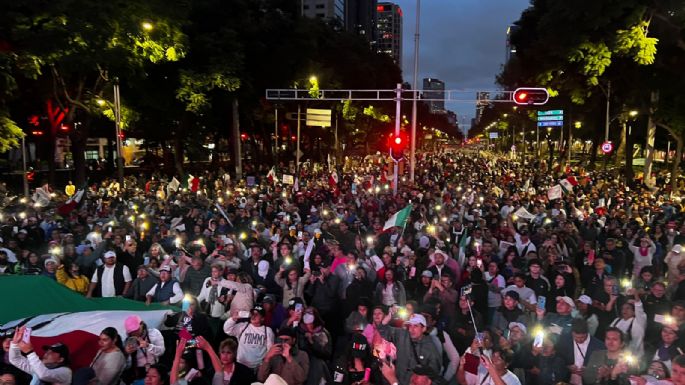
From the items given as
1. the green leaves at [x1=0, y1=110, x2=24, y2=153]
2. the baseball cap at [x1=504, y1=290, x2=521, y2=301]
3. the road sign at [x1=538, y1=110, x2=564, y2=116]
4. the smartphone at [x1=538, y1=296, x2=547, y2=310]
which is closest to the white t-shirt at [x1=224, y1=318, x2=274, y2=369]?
the baseball cap at [x1=504, y1=290, x2=521, y2=301]

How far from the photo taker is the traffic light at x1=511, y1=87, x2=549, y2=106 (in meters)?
21.2

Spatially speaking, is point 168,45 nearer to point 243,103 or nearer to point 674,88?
point 243,103

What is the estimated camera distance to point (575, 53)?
22.3 m

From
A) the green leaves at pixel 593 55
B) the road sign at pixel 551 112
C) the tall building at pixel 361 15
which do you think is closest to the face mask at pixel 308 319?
the green leaves at pixel 593 55

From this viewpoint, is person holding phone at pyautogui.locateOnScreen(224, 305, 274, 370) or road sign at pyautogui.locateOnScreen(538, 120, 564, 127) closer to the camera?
person holding phone at pyautogui.locateOnScreen(224, 305, 274, 370)

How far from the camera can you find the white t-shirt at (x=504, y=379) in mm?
5328

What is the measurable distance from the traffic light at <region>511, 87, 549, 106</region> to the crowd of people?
6779 millimetres

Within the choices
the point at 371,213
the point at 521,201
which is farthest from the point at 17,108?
the point at 521,201

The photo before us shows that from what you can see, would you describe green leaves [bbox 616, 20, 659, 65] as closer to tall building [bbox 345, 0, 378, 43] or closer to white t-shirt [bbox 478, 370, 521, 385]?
white t-shirt [bbox 478, 370, 521, 385]

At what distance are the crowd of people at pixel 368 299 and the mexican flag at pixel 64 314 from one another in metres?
0.40

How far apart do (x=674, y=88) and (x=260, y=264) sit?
24791 millimetres

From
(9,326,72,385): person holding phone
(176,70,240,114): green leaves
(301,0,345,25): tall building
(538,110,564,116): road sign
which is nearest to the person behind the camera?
(9,326,72,385): person holding phone

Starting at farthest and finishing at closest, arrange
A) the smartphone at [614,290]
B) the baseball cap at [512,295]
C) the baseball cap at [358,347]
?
the smartphone at [614,290]
the baseball cap at [512,295]
the baseball cap at [358,347]

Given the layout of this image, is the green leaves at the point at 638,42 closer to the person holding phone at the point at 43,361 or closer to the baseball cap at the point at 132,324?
the baseball cap at the point at 132,324
